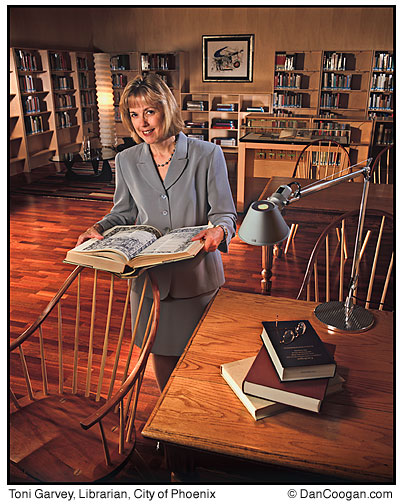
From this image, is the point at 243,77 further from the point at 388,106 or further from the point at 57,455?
the point at 57,455

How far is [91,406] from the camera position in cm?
144

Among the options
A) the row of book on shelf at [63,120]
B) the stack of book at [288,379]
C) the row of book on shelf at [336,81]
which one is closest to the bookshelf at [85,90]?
the row of book on shelf at [63,120]

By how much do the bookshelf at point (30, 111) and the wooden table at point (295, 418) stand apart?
247 inches

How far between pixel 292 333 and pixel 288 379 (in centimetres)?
17

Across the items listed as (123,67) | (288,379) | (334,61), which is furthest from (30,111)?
(288,379)

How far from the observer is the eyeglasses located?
44.4 inches

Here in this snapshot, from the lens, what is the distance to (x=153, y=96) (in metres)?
1.37

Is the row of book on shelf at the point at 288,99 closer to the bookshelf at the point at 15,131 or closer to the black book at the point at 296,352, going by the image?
the bookshelf at the point at 15,131

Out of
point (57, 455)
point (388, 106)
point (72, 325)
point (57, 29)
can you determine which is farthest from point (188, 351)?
point (57, 29)

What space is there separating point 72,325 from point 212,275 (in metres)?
1.50

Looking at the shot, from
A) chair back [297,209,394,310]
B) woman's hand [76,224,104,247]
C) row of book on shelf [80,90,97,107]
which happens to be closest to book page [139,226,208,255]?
woman's hand [76,224,104,247]

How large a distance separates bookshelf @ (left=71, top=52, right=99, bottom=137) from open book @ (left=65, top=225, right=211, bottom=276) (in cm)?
696

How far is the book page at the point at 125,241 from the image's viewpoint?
130 cm

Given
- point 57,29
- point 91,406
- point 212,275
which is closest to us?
point 91,406
